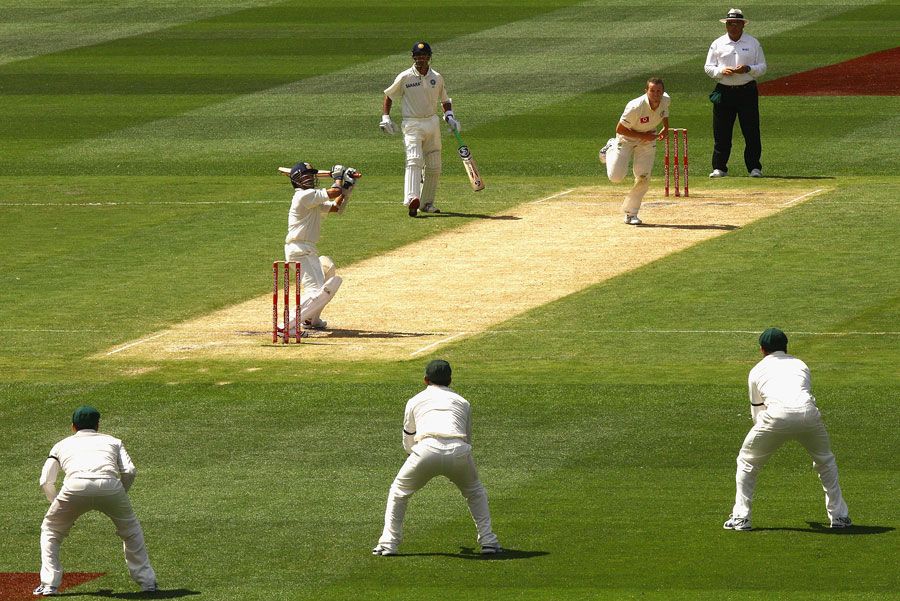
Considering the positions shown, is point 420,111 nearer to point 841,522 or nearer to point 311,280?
point 311,280

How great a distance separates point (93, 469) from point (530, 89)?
27.0 meters

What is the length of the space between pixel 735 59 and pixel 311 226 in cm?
1061

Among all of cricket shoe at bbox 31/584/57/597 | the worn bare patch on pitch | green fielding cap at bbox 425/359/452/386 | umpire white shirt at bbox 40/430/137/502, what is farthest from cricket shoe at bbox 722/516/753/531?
the worn bare patch on pitch

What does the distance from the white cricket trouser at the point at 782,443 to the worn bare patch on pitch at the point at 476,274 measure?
6.82 metres

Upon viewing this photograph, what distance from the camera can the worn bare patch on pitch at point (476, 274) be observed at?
67.5 ft

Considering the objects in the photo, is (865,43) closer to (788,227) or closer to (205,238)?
(788,227)

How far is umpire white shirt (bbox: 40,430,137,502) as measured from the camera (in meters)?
12.3

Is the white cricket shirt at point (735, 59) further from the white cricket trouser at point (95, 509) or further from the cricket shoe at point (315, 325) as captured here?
the white cricket trouser at point (95, 509)

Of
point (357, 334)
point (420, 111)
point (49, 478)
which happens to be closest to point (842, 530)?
point (49, 478)

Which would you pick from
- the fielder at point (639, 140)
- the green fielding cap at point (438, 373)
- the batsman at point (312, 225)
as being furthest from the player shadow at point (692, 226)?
the green fielding cap at point (438, 373)

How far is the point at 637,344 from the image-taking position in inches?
794

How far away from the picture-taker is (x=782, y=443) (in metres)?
13.4

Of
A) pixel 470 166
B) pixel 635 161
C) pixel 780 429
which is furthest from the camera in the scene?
pixel 470 166

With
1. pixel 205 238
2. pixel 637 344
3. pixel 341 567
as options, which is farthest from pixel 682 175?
pixel 341 567
